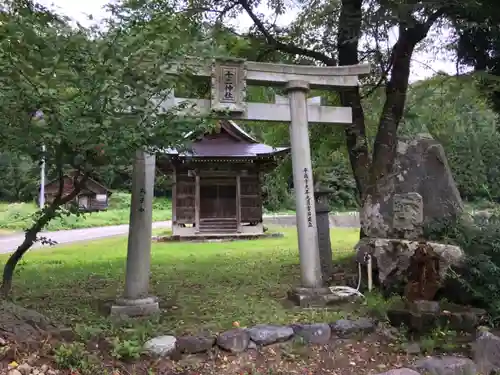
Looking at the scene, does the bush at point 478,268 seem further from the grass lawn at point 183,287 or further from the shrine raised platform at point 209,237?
the shrine raised platform at point 209,237

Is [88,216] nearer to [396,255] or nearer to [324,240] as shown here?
Result: [324,240]

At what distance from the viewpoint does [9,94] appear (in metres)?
3.95

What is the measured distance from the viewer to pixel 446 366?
4.66m

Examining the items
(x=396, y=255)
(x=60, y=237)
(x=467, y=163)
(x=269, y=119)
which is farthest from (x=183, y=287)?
(x=467, y=163)

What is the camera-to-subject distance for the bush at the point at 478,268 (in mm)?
5559

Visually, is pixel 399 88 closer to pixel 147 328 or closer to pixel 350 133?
pixel 350 133

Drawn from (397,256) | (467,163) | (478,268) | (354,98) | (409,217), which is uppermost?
(467,163)

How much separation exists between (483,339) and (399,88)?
16.1 ft

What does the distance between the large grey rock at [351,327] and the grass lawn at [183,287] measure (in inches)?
7.3

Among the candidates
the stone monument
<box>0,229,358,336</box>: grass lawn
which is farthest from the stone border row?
the stone monument

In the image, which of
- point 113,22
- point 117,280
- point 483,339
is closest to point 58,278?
point 117,280

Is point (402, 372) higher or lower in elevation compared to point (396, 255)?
lower

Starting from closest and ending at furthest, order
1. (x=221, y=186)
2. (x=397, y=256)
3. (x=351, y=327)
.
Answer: (x=351, y=327) < (x=397, y=256) < (x=221, y=186)

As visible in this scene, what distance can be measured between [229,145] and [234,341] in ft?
52.2
